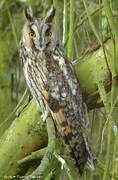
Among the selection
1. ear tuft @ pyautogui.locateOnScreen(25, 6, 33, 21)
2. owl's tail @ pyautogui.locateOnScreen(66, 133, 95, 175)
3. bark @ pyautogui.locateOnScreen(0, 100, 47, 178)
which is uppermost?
ear tuft @ pyautogui.locateOnScreen(25, 6, 33, 21)

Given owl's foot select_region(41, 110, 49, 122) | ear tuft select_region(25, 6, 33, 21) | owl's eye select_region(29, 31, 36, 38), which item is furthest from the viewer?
owl's eye select_region(29, 31, 36, 38)

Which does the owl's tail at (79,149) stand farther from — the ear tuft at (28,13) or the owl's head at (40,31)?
the ear tuft at (28,13)

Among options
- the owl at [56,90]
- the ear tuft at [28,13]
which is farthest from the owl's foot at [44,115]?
the ear tuft at [28,13]

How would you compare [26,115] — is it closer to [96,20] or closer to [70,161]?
[70,161]

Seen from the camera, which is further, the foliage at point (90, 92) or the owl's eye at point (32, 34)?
the owl's eye at point (32, 34)

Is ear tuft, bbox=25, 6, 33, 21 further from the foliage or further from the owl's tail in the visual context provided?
the owl's tail

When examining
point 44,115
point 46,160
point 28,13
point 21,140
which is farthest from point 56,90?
point 46,160

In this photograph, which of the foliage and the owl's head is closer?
the foliage

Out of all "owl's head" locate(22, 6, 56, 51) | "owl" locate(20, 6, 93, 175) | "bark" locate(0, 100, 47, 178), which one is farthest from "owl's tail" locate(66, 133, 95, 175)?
"owl's head" locate(22, 6, 56, 51)
